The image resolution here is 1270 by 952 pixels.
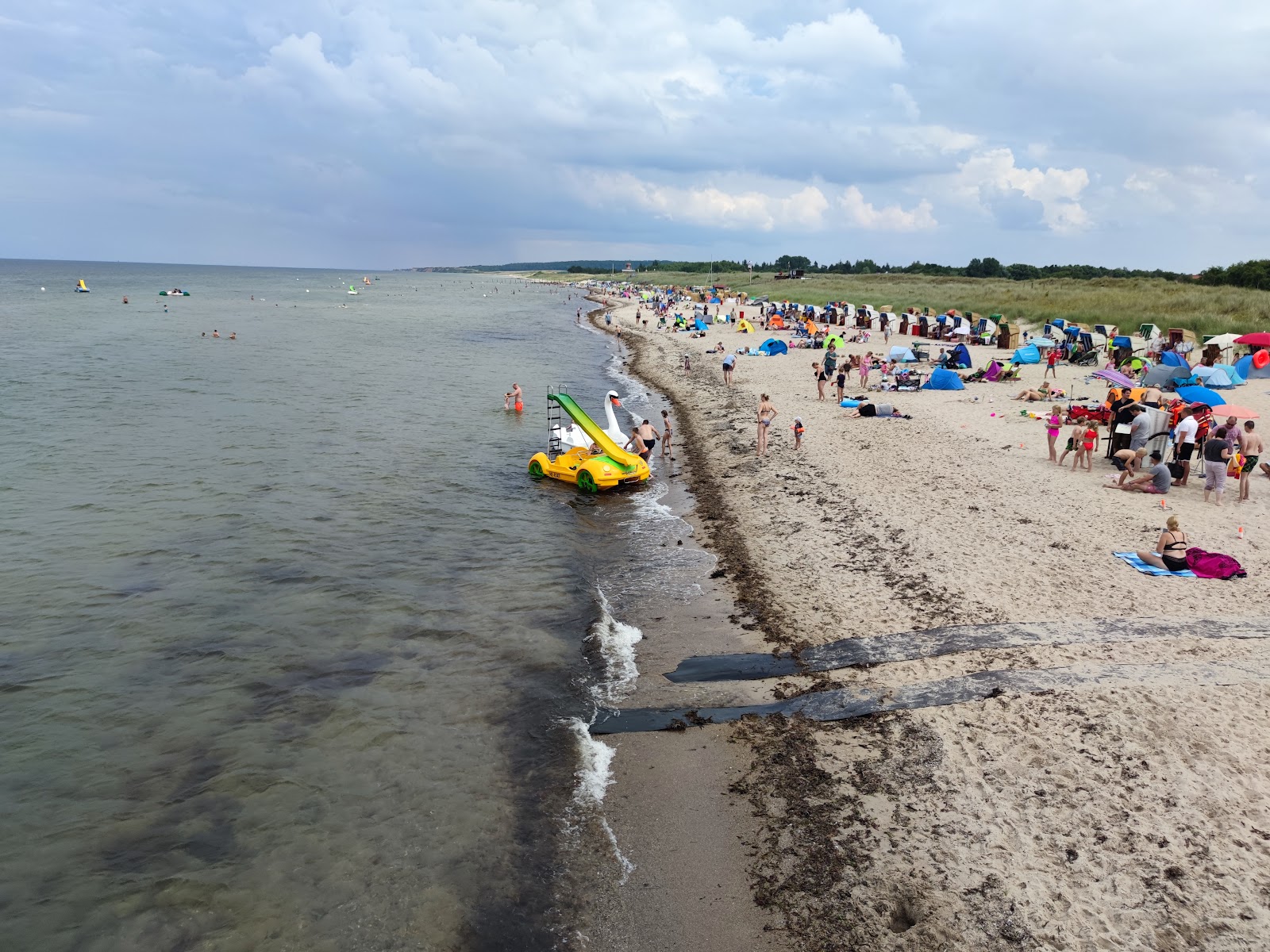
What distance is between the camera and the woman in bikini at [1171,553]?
995 cm

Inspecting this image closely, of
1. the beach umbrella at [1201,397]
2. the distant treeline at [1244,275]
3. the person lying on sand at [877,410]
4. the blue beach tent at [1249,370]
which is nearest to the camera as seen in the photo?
the beach umbrella at [1201,397]

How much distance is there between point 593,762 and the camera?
7293mm

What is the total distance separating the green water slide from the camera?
16641 millimetres

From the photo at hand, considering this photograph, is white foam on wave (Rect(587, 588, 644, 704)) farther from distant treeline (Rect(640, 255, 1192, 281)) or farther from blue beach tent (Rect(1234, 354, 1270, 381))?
distant treeline (Rect(640, 255, 1192, 281))

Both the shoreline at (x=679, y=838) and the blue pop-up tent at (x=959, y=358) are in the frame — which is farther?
the blue pop-up tent at (x=959, y=358)

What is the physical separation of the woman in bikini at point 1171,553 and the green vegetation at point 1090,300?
29617 millimetres

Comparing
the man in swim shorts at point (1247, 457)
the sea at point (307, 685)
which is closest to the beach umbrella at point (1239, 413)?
the man in swim shorts at point (1247, 457)

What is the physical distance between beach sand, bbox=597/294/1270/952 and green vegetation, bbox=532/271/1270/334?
28840 mm

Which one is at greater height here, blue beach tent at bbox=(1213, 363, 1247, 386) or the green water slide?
blue beach tent at bbox=(1213, 363, 1247, 386)

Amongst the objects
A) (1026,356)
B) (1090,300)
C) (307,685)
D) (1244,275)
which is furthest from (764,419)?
(1244,275)

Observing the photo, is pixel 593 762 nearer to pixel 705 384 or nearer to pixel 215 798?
pixel 215 798

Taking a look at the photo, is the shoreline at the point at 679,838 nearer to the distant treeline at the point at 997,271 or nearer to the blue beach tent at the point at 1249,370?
the blue beach tent at the point at 1249,370

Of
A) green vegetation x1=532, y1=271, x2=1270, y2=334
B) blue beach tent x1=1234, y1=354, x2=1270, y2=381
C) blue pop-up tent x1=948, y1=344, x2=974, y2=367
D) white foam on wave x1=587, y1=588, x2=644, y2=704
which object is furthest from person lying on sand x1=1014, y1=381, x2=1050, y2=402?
white foam on wave x1=587, y1=588, x2=644, y2=704

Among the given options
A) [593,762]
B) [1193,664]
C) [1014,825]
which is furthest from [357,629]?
[1193,664]
